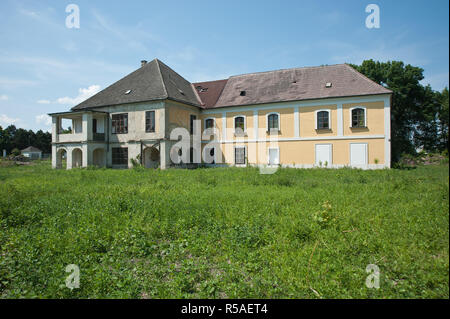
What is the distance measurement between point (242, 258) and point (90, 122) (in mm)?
22242

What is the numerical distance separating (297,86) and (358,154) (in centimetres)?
758

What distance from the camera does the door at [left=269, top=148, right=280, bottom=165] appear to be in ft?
73.5

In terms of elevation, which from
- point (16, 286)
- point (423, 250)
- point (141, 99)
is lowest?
point (16, 286)

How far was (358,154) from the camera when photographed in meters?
19.8

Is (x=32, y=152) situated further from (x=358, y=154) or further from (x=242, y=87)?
(x=358, y=154)

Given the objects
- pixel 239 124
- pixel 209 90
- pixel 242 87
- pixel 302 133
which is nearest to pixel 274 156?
pixel 302 133

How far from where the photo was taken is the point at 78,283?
3.60 m

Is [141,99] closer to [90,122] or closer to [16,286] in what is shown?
[90,122]

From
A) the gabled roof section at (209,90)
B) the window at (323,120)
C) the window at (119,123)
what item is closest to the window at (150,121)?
the window at (119,123)

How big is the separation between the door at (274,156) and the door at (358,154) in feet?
18.4

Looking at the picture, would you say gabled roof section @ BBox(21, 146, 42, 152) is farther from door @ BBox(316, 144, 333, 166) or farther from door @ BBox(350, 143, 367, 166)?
door @ BBox(350, 143, 367, 166)

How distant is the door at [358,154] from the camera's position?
774 inches

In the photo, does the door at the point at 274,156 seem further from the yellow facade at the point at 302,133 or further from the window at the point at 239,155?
the window at the point at 239,155
